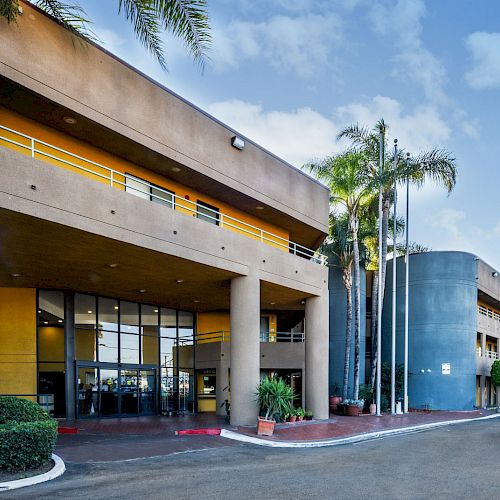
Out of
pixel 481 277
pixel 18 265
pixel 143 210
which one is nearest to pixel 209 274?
pixel 143 210

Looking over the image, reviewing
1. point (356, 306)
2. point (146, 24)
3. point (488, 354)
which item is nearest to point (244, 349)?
point (146, 24)

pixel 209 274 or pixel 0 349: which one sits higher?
pixel 209 274

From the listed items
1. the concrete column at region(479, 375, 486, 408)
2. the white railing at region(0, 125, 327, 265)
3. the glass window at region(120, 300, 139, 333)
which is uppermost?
the white railing at region(0, 125, 327, 265)

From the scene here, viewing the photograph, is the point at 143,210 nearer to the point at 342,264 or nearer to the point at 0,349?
the point at 0,349

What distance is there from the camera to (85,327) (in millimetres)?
26141

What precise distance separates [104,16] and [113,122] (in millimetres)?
4926

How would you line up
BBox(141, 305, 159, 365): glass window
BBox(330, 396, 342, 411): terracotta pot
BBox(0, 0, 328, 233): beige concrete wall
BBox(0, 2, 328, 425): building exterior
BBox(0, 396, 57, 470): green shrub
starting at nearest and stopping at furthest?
BBox(0, 396, 57, 470): green shrub, BBox(0, 0, 328, 233): beige concrete wall, BBox(0, 2, 328, 425): building exterior, BBox(141, 305, 159, 365): glass window, BBox(330, 396, 342, 411): terracotta pot

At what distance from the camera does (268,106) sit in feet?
91.4

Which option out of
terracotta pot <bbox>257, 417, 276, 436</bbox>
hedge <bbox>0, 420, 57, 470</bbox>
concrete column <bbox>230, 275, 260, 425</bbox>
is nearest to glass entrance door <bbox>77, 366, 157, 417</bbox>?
concrete column <bbox>230, 275, 260, 425</bbox>

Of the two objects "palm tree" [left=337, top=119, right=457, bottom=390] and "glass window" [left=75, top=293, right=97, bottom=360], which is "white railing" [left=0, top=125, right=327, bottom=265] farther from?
"palm tree" [left=337, top=119, right=457, bottom=390]

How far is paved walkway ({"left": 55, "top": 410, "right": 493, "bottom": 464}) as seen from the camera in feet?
51.0

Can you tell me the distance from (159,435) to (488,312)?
121 feet

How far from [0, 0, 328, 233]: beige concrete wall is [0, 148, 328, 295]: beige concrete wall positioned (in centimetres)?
228

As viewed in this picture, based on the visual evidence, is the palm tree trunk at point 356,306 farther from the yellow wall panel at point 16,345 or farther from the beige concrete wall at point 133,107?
the yellow wall panel at point 16,345
